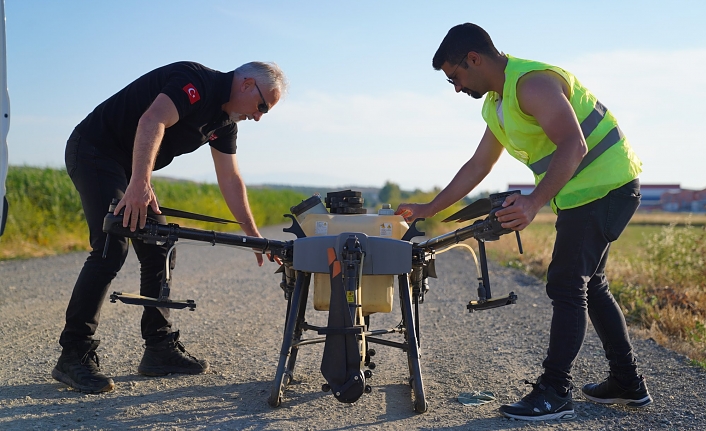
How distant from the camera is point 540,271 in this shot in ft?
40.1

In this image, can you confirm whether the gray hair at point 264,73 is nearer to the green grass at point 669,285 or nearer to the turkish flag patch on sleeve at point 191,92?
the turkish flag patch on sleeve at point 191,92

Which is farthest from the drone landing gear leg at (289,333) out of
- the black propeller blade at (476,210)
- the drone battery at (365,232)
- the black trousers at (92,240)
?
the black trousers at (92,240)

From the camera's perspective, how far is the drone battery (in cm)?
412

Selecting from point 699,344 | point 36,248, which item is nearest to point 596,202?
point 699,344

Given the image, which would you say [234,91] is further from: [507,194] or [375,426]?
[375,426]

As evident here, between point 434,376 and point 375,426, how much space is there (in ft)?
4.23

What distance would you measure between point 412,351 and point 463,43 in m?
1.85

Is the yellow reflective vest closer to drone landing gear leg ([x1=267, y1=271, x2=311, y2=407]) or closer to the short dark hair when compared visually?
the short dark hair

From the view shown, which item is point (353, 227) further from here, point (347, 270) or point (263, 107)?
point (263, 107)

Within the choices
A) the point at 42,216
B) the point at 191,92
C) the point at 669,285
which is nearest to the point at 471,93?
the point at 191,92

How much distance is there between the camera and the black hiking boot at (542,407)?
4.00 m

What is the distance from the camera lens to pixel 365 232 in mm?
4234

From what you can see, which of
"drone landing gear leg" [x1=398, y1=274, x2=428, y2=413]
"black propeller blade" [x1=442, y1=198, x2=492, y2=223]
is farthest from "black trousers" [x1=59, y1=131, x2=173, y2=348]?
"black propeller blade" [x1=442, y1=198, x2=492, y2=223]

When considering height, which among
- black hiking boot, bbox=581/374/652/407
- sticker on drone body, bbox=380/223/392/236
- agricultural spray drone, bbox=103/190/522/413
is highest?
sticker on drone body, bbox=380/223/392/236
